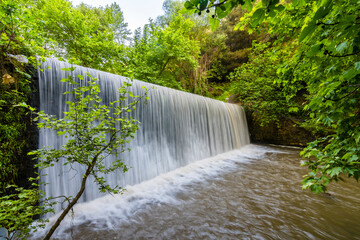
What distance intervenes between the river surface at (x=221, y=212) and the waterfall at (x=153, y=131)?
1.97 ft

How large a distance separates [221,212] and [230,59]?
49.4 feet

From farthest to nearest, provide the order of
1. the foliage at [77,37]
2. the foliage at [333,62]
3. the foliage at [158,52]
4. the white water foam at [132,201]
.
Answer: the foliage at [158,52] < the foliage at [77,37] < the white water foam at [132,201] < the foliage at [333,62]

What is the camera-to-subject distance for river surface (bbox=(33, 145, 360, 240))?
95.0 inches

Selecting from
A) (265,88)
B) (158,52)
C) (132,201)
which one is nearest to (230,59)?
(265,88)

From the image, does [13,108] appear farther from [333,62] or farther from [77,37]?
[77,37]

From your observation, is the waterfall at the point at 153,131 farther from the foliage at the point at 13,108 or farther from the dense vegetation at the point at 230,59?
the dense vegetation at the point at 230,59

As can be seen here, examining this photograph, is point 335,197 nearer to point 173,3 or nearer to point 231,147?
point 231,147

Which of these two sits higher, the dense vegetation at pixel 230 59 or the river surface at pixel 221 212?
the dense vegetation at pixel 230 59

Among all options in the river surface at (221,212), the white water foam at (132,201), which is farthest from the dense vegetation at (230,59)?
the white water foam at (132,201)

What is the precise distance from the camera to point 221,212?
2965mm

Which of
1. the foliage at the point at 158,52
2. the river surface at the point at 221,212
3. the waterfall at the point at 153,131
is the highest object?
the foliage at the point at 158,52

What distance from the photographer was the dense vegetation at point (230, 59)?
1184 millimetres

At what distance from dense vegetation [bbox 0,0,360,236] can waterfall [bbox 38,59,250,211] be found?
495mm

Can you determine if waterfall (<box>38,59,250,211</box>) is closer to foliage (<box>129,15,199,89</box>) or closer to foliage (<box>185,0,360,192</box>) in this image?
foliage (<box>185,0,360,192</box>)
